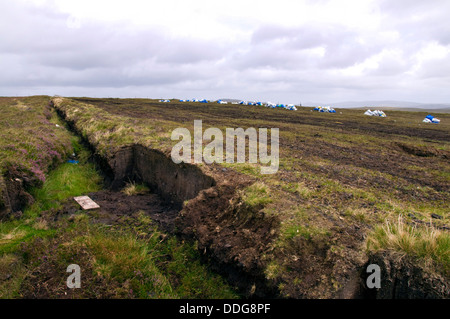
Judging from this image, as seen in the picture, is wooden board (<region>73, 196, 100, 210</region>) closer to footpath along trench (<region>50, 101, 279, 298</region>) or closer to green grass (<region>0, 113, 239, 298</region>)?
footpath along trench (<region>50, 101, 279, 298</region>)

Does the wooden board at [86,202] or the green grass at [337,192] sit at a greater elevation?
the green grass at [337,192]

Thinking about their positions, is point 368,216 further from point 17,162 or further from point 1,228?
point 17,162

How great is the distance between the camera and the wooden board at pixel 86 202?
10.2 m

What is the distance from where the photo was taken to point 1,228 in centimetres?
838

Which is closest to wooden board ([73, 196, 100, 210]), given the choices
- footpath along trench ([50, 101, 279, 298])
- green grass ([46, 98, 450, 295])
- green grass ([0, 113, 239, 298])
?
footpath along trench ([50, 101, 279, 298])

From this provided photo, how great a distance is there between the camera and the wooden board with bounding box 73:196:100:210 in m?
10.2

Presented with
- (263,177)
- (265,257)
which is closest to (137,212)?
(263,177)

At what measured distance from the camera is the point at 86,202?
10.6 m

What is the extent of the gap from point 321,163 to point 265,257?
21.2 ft

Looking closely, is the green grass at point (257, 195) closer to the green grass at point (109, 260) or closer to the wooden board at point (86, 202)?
the green grass at point (109, 260)

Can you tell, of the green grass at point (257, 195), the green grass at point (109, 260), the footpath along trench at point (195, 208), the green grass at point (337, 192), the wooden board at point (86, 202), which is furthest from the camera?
the wooden board at point (86, 202)

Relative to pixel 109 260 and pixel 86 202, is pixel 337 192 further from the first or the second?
pixel 86 202

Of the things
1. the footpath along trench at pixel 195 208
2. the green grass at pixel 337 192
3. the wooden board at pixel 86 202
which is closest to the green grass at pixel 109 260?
the footpath along trench at pixel 195 208
